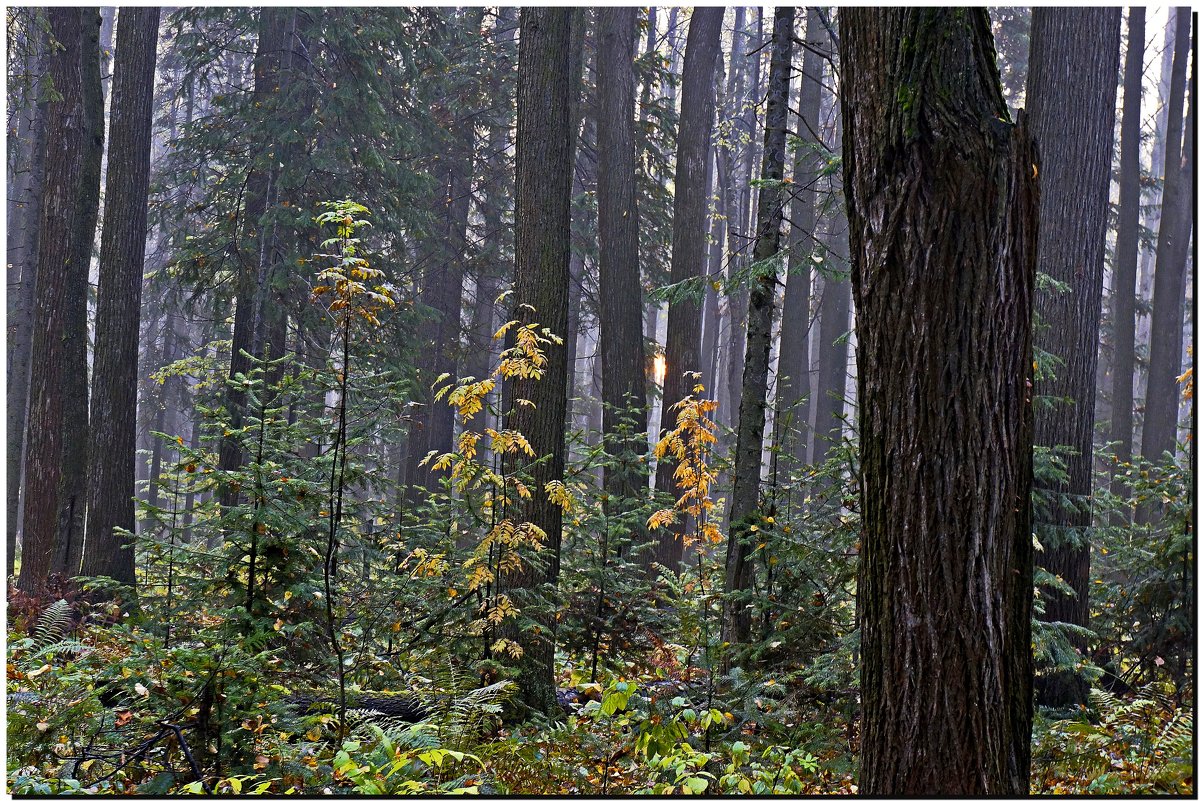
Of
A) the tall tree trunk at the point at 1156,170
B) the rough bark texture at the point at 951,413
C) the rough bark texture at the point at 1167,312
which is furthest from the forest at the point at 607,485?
the tall tree trunk at the point at 1156,170

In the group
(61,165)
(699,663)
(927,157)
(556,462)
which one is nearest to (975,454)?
(927,157)

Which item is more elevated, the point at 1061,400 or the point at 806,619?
the point at 1061,400

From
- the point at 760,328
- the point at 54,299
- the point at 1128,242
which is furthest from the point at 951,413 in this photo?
the point at 1128,242

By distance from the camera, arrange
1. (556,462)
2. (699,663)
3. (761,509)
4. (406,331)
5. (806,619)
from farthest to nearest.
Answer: (406,331) → (761,509) → (556,462) → (806,619) → (699,663)

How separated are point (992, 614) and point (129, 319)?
991 cm

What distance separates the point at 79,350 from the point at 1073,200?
11.1 m

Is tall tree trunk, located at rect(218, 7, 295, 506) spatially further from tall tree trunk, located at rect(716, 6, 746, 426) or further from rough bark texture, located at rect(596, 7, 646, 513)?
tall tree trunk, located at rect(716, 6, 746, 426)

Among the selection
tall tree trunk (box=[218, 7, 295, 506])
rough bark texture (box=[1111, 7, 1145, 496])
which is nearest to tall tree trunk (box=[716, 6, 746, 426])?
rough bark texture (box=[1111, 7, 1145, 496])

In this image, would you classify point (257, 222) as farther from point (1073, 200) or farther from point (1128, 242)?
point (1128, 242)

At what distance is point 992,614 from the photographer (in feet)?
10.3

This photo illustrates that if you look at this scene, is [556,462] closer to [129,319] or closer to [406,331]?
[129,319]

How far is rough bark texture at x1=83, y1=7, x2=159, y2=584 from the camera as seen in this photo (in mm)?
9453

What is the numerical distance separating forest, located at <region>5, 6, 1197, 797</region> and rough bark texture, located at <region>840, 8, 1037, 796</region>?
0.04 ft

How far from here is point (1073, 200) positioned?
7.70m
